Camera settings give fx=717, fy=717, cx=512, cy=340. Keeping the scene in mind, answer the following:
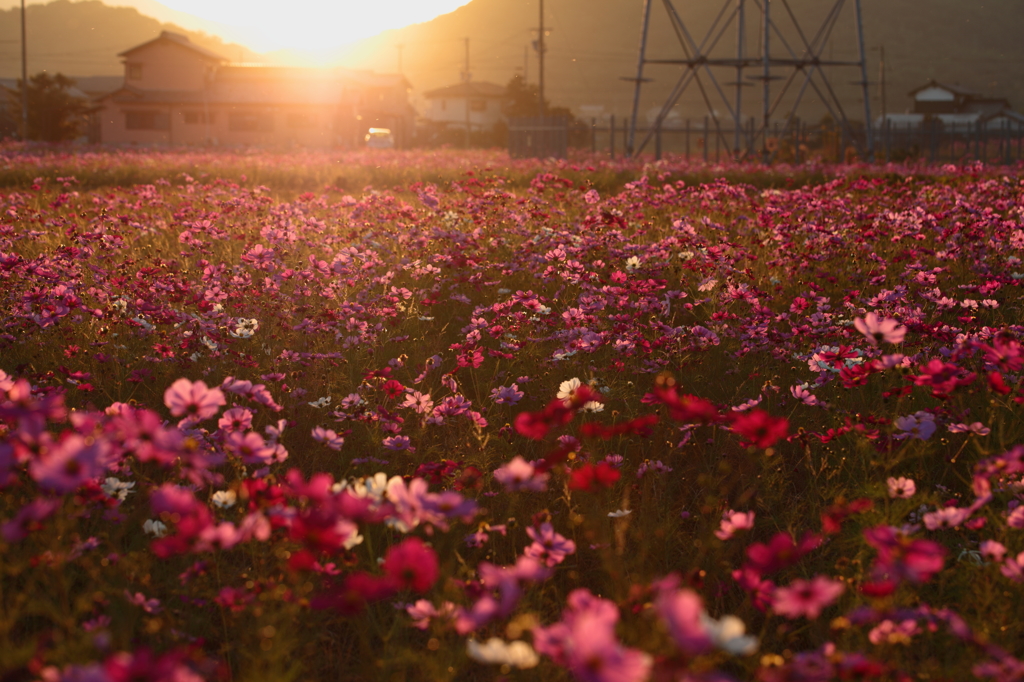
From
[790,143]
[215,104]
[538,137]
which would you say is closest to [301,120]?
[215,104]

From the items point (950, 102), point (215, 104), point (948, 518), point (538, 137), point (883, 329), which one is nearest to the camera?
point (948, 518)

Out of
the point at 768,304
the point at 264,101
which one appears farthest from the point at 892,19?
the point at 768,304

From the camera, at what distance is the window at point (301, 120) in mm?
42938

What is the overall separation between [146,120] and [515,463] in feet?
158

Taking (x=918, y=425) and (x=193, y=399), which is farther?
(x=918, y=425)

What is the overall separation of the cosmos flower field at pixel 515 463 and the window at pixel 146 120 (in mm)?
41616

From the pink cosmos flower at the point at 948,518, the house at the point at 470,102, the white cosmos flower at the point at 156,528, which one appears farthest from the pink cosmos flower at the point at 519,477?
the house at the point at 470,102

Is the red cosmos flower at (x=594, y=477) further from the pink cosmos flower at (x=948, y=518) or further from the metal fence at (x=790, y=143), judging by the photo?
the metal fence at (x=790, y=143)

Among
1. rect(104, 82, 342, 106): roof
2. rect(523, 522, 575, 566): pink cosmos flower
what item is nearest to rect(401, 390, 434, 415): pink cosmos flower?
rect(523, 522, 575, 566): pink cosmos flower

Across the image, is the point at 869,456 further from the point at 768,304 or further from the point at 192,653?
the point at 192,653

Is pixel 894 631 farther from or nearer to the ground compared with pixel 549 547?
nearer to the ground

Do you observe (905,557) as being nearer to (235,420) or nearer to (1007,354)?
(1007,354)

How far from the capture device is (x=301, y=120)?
4303cm

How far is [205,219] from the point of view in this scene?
5.52m
